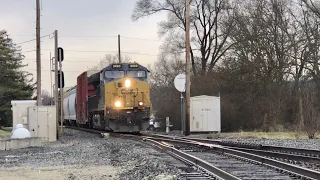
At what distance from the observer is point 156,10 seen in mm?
54531

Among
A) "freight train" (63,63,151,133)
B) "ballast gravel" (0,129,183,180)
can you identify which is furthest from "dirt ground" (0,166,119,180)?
"freight train" (63,63,151,133)

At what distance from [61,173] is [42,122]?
13.9m

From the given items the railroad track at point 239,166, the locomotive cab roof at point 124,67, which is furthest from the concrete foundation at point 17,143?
the railroad track at point 239,166

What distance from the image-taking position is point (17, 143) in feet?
63.3

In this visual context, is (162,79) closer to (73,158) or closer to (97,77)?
(97,77)

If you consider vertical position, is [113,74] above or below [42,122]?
above

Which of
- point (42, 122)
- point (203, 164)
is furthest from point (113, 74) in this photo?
point (203, 164)

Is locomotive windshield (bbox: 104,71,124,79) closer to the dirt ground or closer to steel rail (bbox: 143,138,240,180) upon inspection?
steel rail (bbox: 143,138,240,180)

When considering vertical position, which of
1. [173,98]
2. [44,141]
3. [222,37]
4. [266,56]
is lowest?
[44,141]

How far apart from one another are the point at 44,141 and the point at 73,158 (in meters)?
9.87

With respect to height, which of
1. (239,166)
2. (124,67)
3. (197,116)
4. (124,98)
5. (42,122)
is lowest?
(239,166)

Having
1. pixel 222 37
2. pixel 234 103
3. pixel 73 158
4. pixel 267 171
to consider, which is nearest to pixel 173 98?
pixel 234 103

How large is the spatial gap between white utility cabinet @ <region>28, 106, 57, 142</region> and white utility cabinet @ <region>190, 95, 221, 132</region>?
8.20 meters

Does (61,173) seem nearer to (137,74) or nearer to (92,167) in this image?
(92,167)
